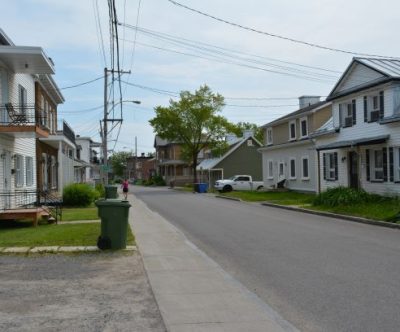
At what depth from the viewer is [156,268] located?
10219 mm

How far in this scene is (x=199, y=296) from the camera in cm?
790

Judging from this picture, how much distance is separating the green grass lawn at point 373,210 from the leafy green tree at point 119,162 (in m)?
143

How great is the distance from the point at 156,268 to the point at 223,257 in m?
2.05

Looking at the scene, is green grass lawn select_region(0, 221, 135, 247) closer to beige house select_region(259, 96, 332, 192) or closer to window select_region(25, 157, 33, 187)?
window select_region(25, 157, 33, 187)

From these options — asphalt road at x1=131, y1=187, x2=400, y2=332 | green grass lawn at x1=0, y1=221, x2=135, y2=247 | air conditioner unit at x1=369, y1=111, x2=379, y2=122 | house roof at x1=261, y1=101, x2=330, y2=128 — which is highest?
house roof at x1=261, y1=101, x2=330, y2=128

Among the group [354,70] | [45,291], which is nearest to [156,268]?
[45,291]

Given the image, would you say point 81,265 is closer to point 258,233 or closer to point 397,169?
point 258,233

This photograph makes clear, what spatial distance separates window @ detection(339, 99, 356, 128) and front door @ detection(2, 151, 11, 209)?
1636 centimetres

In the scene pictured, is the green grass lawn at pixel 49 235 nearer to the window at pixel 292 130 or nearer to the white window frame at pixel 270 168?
the window at pixel 292 130

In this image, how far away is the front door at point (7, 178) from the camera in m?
20.4

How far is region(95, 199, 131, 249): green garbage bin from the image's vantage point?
12.2 metres

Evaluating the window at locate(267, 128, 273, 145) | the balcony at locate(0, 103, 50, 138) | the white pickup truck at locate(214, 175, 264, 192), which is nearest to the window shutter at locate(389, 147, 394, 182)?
the balcony at locate(0, 103, 50, 138)

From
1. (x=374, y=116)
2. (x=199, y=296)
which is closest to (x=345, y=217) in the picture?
(x=374, y=116)

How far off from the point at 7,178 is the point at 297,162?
23250 mm
